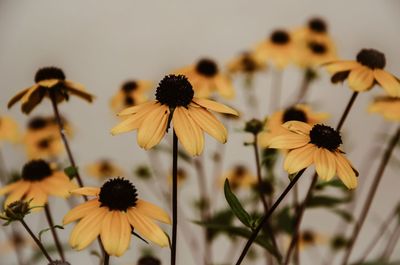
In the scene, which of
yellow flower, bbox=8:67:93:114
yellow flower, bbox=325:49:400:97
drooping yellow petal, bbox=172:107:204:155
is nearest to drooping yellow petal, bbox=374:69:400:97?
yellow flower, bbox=325:49:400:97

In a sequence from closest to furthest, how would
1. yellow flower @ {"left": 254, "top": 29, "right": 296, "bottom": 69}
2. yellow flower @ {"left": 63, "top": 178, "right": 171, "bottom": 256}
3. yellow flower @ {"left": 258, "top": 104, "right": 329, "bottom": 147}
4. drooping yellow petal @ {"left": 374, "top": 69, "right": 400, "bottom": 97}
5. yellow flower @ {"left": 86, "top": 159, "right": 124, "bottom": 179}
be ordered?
yellow flower @ {"left": 63, "top": 178, "right": 171, "bottom": 256} < drooping yellow petal @ {"left": 374, "top": 69, "right": 400, "bottom": 97} < yellow flower @ {"left": 258, "top": 104, "right": 329, "bottom": 147} < yellow flower @ {"left": 254, "top": 29, "right": 296, "bottom": 69} < yellow flower @ {"left": 86, "top": 159, "right": 124, "bottom": 179}

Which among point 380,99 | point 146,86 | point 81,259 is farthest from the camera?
point 81,259

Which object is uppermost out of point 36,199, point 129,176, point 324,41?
point 324,41

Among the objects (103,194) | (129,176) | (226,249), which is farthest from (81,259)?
(103,194)

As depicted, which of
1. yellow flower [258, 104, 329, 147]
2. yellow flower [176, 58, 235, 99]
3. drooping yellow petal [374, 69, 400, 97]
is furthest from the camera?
yellow flower [176, 58, 235, 99]

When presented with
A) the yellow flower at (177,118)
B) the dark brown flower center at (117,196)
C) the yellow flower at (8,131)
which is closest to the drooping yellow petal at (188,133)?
the yellow flower at (177,118)

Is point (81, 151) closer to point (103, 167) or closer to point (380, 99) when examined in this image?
point (103, 167)

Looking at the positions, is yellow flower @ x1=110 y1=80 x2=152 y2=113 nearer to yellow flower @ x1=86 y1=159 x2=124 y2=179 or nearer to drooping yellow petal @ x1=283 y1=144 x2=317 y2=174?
yellow flower @ x1=86 y1=159 x2=124 y2=179

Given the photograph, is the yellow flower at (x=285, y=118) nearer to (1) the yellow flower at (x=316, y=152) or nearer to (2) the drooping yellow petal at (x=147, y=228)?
(1) the yellow flower at (x=316, y=152)
